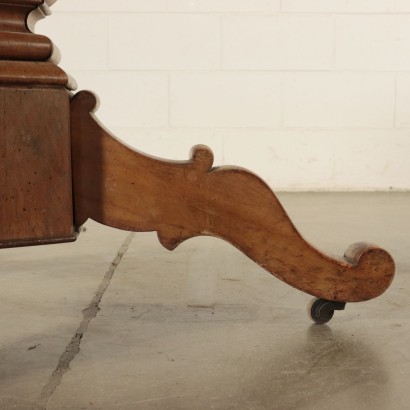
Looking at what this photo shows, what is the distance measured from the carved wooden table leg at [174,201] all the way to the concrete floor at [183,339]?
11 centimetres

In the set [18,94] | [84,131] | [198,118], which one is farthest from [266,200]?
[198,118]

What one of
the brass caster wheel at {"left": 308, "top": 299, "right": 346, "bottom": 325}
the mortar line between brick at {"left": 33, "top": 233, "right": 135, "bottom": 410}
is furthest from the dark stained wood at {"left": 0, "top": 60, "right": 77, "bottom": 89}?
the brass caster wheel at {"left": 308, "top": 299, "right": 346, "bottom": 325}

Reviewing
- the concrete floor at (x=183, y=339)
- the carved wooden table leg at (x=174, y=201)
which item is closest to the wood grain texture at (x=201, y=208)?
the carved wooden table leg at (x=174, y=201)

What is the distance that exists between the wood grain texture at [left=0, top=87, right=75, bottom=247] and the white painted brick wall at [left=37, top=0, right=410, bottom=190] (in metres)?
2.36

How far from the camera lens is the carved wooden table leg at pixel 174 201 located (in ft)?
2.88

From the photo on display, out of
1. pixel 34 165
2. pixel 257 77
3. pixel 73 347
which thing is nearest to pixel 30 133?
pixel 34 165

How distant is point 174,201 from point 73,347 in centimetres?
28

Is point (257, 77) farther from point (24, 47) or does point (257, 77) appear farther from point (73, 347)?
point (24, 47)

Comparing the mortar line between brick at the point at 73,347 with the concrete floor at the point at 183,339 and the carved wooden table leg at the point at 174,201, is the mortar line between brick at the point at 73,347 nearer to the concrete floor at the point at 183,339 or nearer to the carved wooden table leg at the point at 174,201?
the concrete floor at the point at 183,339

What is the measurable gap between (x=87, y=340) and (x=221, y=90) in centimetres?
227

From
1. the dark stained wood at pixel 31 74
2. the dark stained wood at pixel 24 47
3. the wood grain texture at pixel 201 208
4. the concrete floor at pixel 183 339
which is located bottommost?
the concrete floor at pixel 183 339

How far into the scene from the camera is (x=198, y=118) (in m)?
3.25

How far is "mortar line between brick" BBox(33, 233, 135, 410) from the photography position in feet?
2.87

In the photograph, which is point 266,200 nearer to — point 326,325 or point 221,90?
point 326,325
